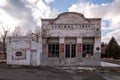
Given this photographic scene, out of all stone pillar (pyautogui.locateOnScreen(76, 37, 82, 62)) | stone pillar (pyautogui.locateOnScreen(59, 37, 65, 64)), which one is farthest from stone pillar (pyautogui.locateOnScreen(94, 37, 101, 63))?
stone pillar (pyautogui.locateOnScreen(59, 37, 65, 64))

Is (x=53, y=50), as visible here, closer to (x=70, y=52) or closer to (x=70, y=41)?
(x=70, y=52)

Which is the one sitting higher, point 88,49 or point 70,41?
point 70,41

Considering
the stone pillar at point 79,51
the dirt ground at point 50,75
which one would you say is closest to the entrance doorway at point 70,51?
the stone pillar at point 79,51

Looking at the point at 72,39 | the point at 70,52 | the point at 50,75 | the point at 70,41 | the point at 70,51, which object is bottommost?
the point at 50,75

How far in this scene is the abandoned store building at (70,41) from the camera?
1006 inches

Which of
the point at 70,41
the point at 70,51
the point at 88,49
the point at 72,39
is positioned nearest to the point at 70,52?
the point at 70,51

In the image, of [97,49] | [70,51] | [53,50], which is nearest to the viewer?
→ [97,49]

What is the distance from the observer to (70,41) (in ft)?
85.3

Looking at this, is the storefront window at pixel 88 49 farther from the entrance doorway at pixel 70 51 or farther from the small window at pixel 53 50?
the small window at pixel 53 50

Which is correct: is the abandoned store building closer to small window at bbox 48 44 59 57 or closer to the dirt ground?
small window at bbox 48 44 59 57

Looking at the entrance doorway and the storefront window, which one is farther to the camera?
the entrance doorway

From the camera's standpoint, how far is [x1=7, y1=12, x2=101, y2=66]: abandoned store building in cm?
2555

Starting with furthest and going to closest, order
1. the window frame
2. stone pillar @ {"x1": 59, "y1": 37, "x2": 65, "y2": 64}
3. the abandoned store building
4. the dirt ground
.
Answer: the window frame < stone pillar @ {"x1": 59, "y1": 37, "x2": 65, "y2": 64} < the abandoned store building < the dirt ground

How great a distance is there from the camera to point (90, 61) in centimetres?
2552
